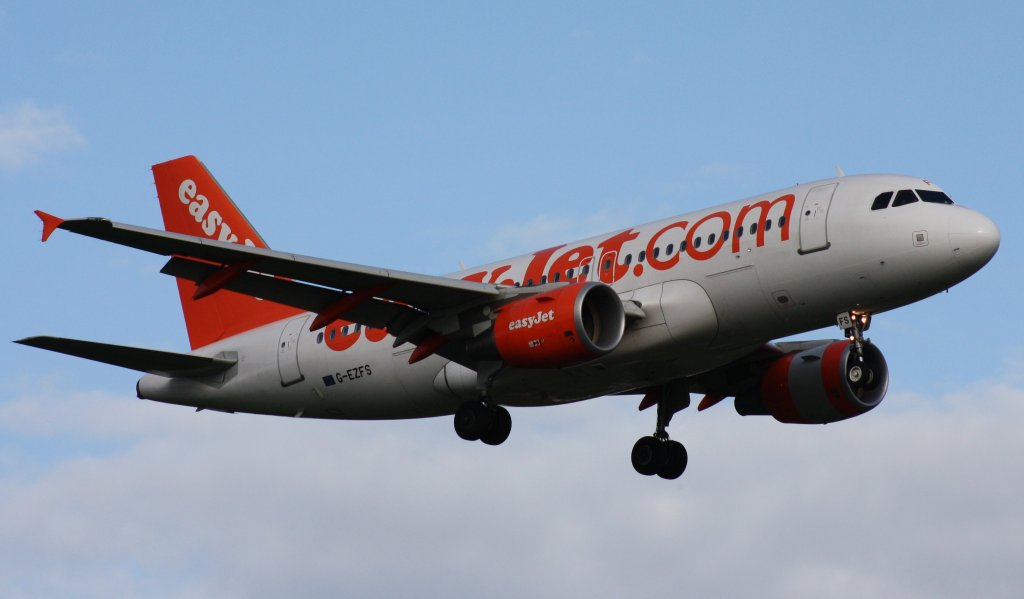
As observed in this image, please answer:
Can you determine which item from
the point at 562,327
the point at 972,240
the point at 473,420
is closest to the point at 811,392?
the point at 972,240

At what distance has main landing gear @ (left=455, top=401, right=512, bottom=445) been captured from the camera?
35938 mm

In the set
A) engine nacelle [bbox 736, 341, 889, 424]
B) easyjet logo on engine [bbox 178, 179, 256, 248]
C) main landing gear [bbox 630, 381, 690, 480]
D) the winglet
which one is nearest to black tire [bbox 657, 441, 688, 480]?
main landing gear [bbox 630, 381, 690, 480]

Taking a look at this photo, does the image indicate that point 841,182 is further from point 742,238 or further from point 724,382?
point 724,382

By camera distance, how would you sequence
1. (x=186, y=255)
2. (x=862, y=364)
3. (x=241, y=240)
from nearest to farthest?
(x=186, y=255)
(x=862, y=364)
(x=241, y=240)

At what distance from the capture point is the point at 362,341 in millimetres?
38094

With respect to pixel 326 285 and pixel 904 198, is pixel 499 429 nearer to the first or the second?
pixel 326 285

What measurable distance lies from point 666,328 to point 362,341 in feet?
26.5

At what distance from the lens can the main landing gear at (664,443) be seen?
39625 millimetres

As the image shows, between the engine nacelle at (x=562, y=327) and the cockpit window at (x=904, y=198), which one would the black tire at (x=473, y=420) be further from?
the cockpit window at (x=904, y=198)

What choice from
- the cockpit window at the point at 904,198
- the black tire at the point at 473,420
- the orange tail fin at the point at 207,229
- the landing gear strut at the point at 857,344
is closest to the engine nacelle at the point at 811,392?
the landing gear strut at the point at 857,344

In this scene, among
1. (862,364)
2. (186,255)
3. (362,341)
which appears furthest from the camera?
(362,341)

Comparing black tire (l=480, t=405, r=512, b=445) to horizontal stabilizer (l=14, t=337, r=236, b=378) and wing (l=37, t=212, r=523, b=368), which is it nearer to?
wing (l=37, t=212, r=523, b=368)

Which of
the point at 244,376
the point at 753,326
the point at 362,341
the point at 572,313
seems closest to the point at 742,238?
the point at 753,326

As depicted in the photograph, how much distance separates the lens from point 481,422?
35938 mm
